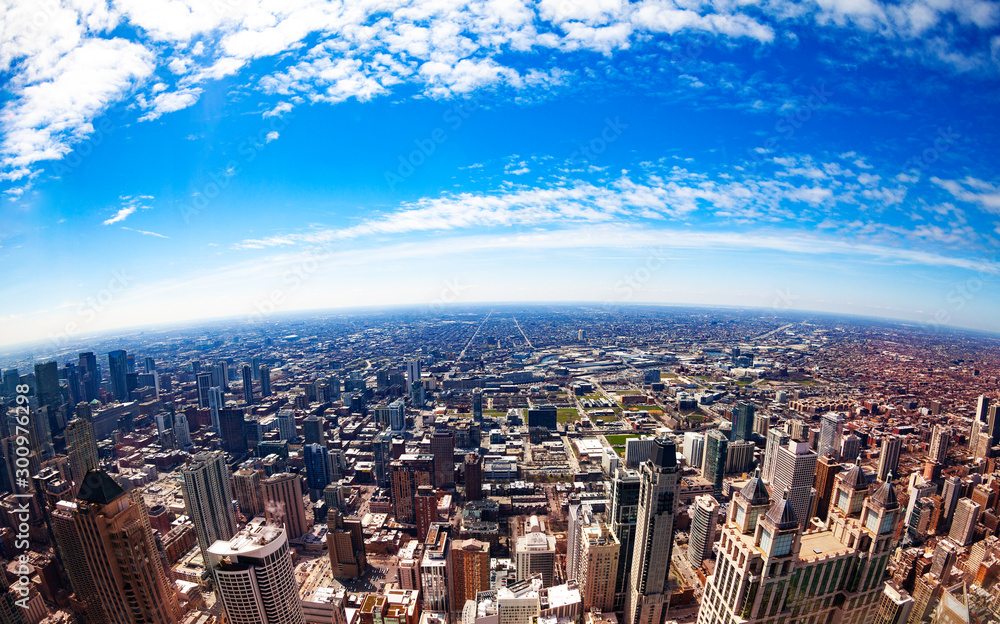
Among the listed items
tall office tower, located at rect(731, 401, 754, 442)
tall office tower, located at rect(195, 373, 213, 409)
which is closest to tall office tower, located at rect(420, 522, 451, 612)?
tall office tower, located at rect(731, 401, 754, 442)

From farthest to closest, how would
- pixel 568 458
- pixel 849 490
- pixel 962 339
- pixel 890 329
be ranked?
pixel 890 329 → pixel 962 339 → pixel 568 458 → pixel 849 490

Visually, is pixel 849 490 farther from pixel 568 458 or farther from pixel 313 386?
pixel 313 386

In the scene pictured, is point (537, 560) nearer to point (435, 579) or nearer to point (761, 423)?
point (435, 579)

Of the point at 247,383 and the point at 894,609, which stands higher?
the point at 247,383

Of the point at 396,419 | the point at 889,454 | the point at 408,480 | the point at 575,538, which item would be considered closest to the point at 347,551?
the point at 408,480

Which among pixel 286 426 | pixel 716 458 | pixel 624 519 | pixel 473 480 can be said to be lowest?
pixel 473 480

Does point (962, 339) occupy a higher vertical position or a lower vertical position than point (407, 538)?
higher

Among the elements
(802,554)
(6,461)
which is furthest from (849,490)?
(6,461)

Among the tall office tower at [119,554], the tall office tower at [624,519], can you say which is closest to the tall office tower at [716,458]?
the tall office tower at [624,519]
